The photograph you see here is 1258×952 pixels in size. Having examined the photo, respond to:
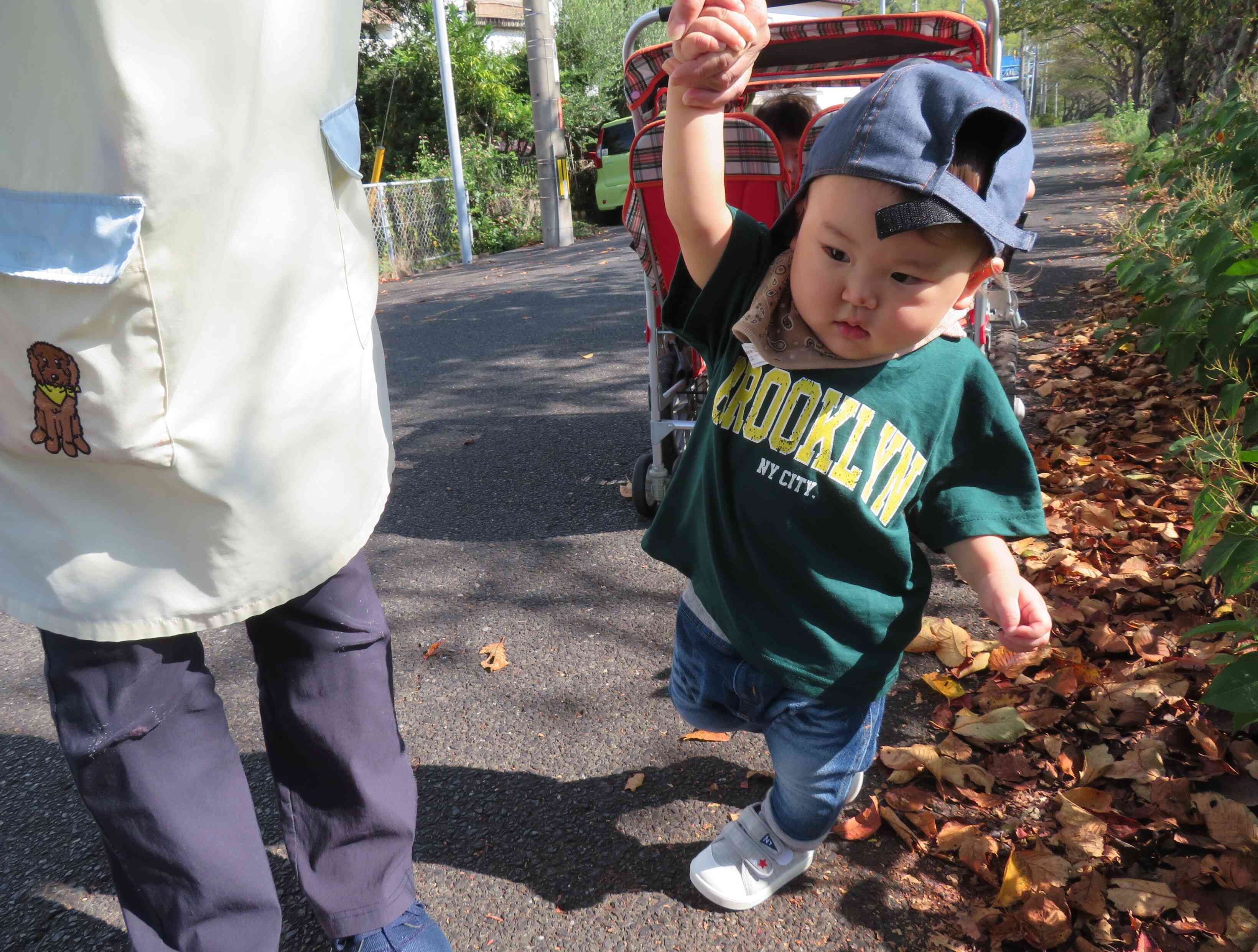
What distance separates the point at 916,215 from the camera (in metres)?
1.29

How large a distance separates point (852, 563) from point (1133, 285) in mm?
3836

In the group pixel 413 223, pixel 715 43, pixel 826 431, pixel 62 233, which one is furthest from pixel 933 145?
pixel 413 223

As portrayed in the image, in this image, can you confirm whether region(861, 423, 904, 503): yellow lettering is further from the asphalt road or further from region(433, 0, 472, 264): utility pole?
region(433, 0, 472, 264): utility pole

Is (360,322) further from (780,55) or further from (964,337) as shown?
(780,55)

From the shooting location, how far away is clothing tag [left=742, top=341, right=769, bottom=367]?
60.5 inches

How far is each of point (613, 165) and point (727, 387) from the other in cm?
1576

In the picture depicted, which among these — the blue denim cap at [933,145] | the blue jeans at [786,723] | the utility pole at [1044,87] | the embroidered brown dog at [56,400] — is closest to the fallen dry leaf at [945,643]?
the blue jeans at [786,723]

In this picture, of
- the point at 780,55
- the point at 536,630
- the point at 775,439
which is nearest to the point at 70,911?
the point at 536,630

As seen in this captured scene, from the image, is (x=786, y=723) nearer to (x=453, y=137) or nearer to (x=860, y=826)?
(x=860, y=826)

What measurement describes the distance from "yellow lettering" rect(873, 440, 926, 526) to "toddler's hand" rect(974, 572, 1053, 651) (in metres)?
0.19

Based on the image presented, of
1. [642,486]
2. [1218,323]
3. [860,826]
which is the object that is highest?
[1218,323]

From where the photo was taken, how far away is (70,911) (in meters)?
1.90

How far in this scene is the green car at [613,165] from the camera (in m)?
16.1

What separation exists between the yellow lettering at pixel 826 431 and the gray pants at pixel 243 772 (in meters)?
0.76
